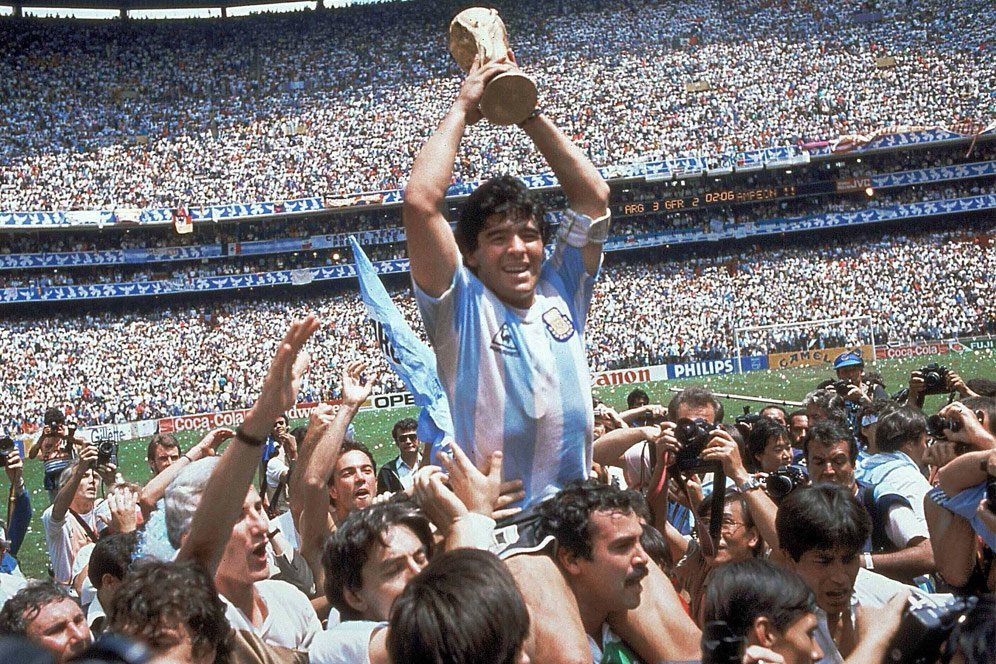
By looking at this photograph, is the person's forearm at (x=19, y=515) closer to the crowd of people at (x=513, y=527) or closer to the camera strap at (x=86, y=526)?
the camera strap at (x=86, y=526)

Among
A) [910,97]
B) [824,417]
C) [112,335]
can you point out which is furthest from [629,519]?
[910,97]

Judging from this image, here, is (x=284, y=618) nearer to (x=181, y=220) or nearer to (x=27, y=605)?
(x=27, y=605)

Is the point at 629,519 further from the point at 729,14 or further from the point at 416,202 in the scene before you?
the point at 729,14

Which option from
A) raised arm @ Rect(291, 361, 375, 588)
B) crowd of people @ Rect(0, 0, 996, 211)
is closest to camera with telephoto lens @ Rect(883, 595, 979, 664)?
raised arm @ Rect(291, 361, 375, 588)

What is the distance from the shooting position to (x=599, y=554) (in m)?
2.92

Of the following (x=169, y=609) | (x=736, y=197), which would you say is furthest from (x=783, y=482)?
(x=736, y=197)

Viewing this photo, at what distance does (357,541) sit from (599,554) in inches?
27.6

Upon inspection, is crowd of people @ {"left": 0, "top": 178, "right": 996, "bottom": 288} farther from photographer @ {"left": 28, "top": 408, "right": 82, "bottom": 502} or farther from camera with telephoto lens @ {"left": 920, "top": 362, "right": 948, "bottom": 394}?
camera with telephoto lens @ {"left": 920, "top": 362, "right": 948, "bottom": 394}

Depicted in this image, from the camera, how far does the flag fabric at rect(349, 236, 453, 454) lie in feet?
12.2

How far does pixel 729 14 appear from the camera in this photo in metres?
53.9

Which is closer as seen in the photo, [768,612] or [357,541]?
[768,612]

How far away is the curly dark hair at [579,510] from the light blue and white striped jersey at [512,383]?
0.38 m

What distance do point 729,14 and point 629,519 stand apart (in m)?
54.6

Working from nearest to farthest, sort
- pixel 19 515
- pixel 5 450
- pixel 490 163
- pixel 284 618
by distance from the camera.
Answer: pixel 284 618, pixel 5 450, pixel 19 515, pixel 490 163
